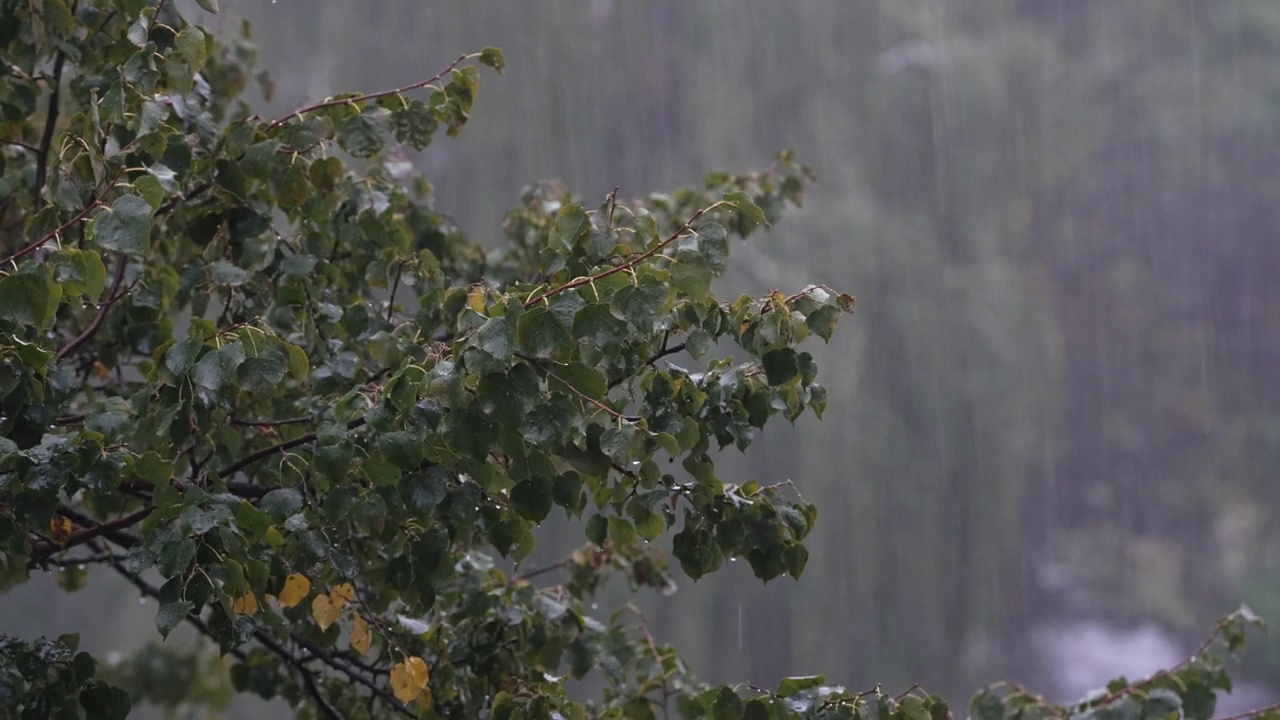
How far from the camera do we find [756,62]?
5.89 m

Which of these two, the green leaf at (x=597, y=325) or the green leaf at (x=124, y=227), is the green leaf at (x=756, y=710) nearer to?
the green leaf at (x=597, y=325)

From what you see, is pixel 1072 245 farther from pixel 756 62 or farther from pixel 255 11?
pixel 255 11

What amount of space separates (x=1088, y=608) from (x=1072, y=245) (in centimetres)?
172

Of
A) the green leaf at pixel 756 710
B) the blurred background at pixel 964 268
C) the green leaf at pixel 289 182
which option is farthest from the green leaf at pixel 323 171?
the blurred background at pixel 964 268

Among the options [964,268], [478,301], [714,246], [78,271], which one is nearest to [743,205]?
[714,246]

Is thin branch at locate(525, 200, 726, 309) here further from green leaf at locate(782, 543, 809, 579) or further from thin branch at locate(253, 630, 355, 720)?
thin branch at locate(253, 630, 355, 720)

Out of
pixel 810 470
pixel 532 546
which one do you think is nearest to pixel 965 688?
pixel 810 470

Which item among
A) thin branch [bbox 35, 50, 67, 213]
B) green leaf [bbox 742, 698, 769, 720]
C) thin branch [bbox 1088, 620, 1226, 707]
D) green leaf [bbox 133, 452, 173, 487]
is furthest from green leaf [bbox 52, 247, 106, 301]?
thin branch [bbox 1088, 620, 1226, 707]

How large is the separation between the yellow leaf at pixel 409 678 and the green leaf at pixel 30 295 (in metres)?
0.45

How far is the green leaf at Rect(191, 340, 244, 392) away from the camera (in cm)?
90

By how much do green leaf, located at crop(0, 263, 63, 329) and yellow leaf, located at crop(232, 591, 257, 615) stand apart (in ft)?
0.89

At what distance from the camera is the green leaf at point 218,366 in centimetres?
90

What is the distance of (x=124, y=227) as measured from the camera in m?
0.88

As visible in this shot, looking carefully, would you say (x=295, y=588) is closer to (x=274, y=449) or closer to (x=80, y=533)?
(x=274, y=449)
